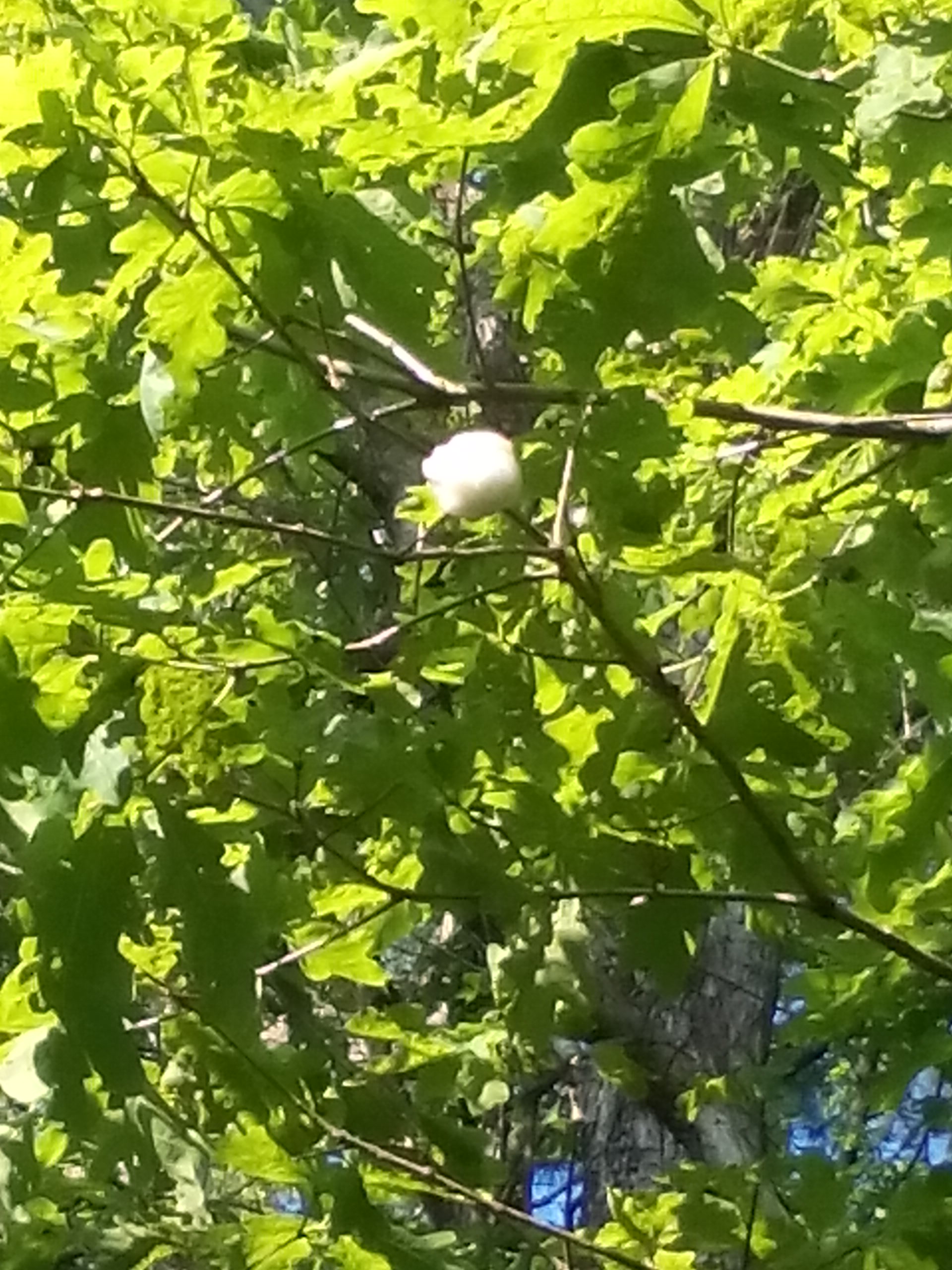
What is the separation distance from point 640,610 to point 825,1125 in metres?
2.79

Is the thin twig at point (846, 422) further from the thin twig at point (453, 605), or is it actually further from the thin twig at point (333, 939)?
the thin twig at point (333, 939)

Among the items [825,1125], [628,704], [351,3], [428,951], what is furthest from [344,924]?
[825,1125]

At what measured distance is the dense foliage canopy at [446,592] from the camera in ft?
3.50

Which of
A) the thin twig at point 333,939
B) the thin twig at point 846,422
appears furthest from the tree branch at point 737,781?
the thin twig at point 333,939

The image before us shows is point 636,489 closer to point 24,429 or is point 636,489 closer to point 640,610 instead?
point 640,610

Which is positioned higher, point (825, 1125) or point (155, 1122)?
point (825, 1125)

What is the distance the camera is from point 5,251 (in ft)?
3.61

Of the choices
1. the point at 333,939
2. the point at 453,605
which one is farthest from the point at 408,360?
the point at 333,939

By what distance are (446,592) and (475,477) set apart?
48 cm

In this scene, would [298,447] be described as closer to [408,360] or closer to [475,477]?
[408,360]

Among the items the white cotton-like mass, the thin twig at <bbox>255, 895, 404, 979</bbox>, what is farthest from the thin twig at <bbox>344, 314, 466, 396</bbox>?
the thin twig at <bbox>255, 895, 404, 979</bbox>

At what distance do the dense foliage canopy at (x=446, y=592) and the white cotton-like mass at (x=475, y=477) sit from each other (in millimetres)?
62

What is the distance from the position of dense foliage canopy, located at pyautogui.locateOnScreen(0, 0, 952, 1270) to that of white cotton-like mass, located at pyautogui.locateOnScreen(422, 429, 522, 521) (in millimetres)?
62

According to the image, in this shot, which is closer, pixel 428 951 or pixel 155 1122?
pixel 155 1122
